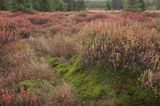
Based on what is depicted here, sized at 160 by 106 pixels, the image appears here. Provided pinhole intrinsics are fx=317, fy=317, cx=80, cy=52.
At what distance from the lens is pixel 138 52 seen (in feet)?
19.1

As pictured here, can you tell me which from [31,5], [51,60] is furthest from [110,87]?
[31,5]

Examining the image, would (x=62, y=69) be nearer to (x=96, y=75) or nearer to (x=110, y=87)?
(x=96, y=75)

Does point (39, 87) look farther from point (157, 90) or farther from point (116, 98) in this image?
point (157, 90)

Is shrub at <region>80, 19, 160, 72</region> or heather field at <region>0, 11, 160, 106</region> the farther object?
shrub at <region>80, 19, 160, 72</region>

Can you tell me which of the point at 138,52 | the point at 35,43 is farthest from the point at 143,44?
the point at 35,43

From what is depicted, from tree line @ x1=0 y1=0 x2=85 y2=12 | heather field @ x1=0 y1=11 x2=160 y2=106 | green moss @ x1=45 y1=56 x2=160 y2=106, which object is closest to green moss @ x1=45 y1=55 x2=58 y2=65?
heather field @ x1=0 y1=11 x2=160 y2=106

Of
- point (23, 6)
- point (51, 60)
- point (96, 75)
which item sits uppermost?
point (96, 75)

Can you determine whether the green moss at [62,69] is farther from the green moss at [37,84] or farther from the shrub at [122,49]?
the green moss at [37,84]

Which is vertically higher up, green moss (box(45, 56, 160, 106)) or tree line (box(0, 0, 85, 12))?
green moss (box(45, 56, 160, 106))

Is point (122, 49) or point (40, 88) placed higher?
point (122, 49)

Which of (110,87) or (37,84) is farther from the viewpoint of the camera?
(37,84)

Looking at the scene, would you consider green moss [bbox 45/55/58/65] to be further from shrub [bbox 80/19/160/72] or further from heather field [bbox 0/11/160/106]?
Result: shrub [bbox 80/19/160/72]

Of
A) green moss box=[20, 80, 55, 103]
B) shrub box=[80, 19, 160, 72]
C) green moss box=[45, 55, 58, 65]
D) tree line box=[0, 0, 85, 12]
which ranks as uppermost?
shrub box=[80, 19, 160, 72]

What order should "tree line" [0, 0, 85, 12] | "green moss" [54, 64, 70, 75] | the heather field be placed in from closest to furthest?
the heather field
"green moss" [54, 64, 70, 75]
"tree line" [0, 0, 85, 12]
